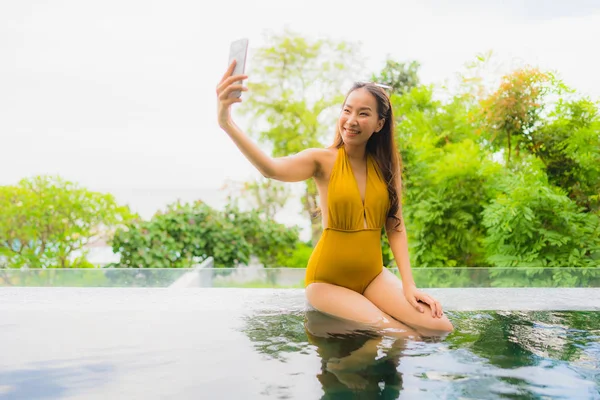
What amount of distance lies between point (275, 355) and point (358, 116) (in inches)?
43.6

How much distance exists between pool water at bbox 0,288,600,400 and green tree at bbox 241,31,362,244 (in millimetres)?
12715

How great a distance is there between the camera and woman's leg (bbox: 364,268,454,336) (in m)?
2.42

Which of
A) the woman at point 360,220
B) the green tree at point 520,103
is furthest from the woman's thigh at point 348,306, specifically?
the green tree at point 520,103

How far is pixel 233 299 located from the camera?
3.23 metres

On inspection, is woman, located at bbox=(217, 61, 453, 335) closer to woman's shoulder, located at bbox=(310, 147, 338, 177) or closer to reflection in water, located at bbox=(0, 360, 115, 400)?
woman's shoulder, located at bbox=(310, 147, 338, 177)

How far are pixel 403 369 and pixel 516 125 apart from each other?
16.8 ft

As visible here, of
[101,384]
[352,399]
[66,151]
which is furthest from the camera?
[66,151]

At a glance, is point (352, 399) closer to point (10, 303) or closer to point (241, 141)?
point (241, 141)

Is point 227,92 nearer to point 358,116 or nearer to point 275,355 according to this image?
point 358,116

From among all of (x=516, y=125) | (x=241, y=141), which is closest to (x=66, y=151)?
(x=516, y=125)

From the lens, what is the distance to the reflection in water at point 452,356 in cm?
178

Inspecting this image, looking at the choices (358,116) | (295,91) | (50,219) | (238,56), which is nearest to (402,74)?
(295,91)

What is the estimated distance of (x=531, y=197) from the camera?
18.1 feet

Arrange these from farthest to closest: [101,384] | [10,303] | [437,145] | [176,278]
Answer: [437,145] < [176,278] < [10,303] < [101,384]
